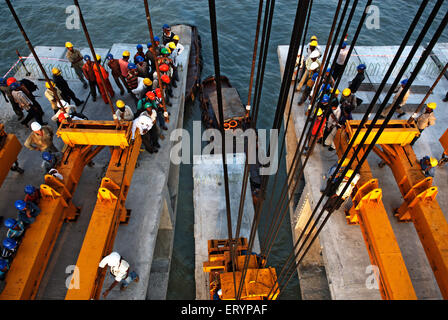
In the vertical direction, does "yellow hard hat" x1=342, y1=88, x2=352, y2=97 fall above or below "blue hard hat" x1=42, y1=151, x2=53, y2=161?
above

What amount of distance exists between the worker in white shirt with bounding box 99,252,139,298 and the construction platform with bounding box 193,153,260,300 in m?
2.32

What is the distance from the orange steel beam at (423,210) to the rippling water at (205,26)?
7453 mm

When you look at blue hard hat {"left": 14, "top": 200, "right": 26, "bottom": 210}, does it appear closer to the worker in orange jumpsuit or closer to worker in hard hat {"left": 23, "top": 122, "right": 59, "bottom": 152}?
worker in hard hat {"left": 23, "top": 122, "right": 59, "bottom": 152}

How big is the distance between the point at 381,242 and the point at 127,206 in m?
7.39

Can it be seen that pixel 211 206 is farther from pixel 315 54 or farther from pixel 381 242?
pixel 315 54

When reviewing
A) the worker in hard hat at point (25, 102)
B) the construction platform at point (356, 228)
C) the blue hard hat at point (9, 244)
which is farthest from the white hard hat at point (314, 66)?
the blue hard hat at point (9, 244)

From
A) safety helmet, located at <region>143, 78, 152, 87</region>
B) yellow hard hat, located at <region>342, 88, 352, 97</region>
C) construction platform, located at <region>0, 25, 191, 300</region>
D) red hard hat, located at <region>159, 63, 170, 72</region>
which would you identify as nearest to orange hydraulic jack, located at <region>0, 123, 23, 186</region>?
construction platform, located at <region>0, 25, 191, 300</region>

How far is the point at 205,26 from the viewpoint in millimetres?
20875

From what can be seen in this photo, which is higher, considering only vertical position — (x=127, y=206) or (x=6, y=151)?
(x=6, y=151)

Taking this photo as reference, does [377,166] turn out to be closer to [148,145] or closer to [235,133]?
[235,133]

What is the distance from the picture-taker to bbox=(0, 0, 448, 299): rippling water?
1808cm

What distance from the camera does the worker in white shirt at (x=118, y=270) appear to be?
7160 mm

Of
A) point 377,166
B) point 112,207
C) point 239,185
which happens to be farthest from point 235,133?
point 112,207

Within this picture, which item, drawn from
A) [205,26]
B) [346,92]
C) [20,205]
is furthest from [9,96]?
[205,26]
